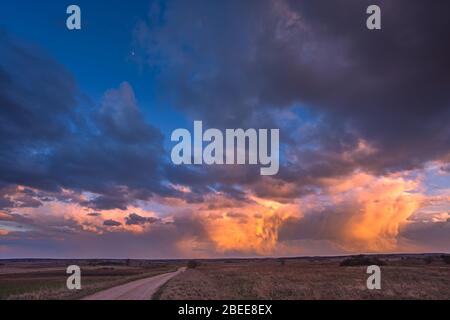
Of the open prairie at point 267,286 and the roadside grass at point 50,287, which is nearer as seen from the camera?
the open prairie at point 267,286

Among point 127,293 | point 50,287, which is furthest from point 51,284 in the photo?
point 127,293

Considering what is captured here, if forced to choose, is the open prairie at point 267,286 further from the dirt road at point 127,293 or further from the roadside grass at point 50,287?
the dirt road at point 127,293

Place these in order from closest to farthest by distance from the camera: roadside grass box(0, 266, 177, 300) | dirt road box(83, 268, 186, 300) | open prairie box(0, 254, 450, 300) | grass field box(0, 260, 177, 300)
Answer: dirt road box(83, 268, 186, 300) < open prairie box(0, 254, 450, 300) < roadside grass box(0, 266, 177, 300) < grass field box(0, 260, 177, 300)

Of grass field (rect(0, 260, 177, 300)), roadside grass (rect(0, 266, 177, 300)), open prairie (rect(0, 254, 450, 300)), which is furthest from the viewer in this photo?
grass field (rect(0, 260, 177, 300))

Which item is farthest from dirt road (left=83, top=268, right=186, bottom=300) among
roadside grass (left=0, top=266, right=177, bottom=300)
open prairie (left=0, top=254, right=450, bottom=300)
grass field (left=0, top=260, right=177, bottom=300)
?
grass field (left=0, top=260, right=177, bottom=300)

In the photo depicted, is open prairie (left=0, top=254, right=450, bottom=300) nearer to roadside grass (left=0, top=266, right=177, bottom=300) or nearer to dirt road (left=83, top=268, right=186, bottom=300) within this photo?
roadside grass (left=0, top=266, right=177, bottom=300)

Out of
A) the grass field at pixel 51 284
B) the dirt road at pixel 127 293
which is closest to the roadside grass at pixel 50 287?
the grass field at pixel 51 284
